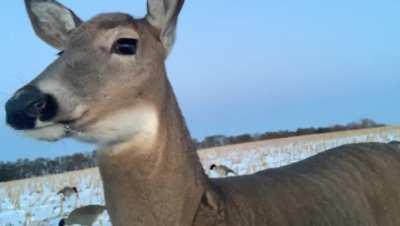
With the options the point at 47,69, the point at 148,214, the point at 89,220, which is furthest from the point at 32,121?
the point at 89,220

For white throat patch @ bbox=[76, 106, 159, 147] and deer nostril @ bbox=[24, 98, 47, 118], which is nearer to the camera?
deer nostril @ bbox=[24, 98, 47, 118]

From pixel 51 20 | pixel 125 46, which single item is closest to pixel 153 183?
pixel 125 46

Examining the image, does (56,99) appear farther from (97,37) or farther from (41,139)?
(97,37)

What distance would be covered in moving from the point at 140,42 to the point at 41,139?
0.90m

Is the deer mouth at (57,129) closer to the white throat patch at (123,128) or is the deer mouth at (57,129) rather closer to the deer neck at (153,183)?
the white throat patch at (123,128)

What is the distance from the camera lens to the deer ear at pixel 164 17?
13.2 feet

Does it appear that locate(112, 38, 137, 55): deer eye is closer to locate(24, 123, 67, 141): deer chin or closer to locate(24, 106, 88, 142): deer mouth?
locate(24, 106, 88, 142): deer mouth

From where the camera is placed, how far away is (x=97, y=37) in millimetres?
3732

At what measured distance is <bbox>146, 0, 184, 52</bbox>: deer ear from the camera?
403cm

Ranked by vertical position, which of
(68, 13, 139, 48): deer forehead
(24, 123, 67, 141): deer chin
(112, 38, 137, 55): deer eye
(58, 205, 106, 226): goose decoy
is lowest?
(58, 205, 106, 226): goose decoy

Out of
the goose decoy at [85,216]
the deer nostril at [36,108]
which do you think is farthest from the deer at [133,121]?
the goose decoy at [85,216]

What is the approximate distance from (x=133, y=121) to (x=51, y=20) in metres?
1.25

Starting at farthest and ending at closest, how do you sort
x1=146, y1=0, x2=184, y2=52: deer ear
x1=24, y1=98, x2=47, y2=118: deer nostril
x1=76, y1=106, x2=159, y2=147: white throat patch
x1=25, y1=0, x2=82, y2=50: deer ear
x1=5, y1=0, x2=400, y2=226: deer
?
x1=25, y1=0, x2=82, y2=50: deer ear, x1=146, y1=0, x2=184, y2=52: deer ear, x1=76, y1=106, x2=159, y2=147: white throat patch, x1=5, y1=0, x2=400, y2=226: deer, x1=24, y1=98, x2=47, y2=118: deer nostril

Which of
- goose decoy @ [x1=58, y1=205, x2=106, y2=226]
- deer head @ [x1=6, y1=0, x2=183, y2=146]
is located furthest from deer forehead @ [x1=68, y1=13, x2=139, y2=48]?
goose decoy @ [x1=58, y1=205, x2=106, y2=226]
